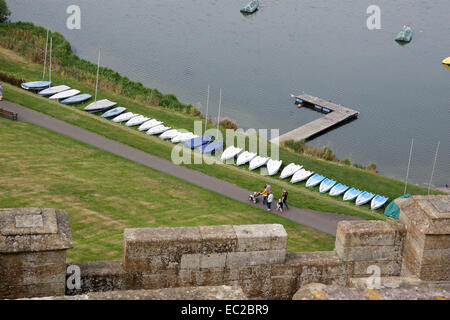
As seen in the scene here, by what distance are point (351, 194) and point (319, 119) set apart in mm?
16168

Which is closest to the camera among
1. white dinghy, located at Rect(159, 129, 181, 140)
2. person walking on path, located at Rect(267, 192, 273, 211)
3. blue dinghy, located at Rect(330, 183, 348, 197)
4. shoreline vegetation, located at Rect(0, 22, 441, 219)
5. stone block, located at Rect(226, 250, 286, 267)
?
stone block, located at Rect(226, 250, 286, 267)

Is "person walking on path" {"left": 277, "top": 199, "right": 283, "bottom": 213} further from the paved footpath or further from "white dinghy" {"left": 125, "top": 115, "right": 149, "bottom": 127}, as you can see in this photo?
"white dinghy" {"left": 125, "top": 115, "right": 149, "bottom": 127}

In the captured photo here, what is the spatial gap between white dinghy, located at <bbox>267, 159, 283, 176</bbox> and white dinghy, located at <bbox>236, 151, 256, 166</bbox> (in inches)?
47.3

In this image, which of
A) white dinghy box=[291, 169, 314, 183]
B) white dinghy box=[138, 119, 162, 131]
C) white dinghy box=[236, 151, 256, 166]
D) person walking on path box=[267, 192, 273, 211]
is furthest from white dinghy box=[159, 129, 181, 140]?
person walking on path box=[267, 192, 273, 211]

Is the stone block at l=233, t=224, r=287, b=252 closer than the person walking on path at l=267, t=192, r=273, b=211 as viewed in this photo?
Yes

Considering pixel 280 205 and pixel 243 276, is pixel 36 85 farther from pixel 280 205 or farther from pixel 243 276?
pixel 243 276

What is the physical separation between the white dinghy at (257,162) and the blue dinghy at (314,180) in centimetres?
322

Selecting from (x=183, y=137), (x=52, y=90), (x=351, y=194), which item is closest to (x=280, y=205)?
(x=351, y=194)

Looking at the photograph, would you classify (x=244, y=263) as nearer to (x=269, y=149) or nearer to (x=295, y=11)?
(x=269, y=149)

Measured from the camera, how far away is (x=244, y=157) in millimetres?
40344

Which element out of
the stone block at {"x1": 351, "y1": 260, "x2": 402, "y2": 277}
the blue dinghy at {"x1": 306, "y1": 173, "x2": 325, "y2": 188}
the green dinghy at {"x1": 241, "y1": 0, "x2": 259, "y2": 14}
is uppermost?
the green dinghy at {"x1": 241, "y1": 0, "x2": 259, "y2": 14}

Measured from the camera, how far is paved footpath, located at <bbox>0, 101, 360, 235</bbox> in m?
29.6

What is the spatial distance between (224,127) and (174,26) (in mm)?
23889
